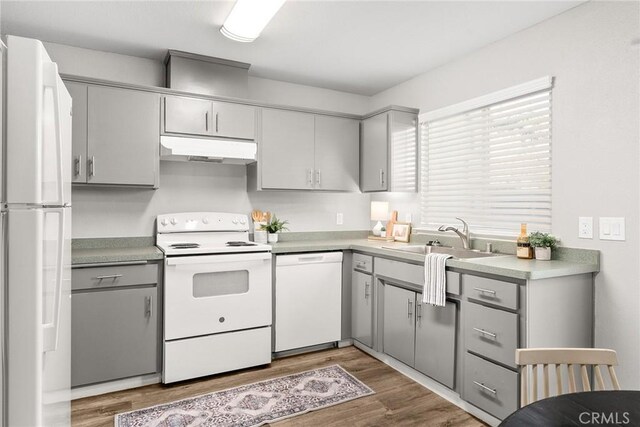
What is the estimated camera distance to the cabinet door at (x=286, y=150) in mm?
3361

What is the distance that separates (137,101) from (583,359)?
10.0 ft

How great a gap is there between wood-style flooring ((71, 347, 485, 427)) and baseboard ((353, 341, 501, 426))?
35mm

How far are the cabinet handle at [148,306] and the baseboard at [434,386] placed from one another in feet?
5.82

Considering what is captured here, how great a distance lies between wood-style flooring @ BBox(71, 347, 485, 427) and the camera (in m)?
2.28

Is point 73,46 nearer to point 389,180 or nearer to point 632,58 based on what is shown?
point 389,180

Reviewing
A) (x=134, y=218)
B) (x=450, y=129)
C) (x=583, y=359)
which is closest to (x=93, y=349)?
(x=134, y=218)

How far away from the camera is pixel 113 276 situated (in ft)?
8.43

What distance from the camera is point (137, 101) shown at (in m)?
2.88

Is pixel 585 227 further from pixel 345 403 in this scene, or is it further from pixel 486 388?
pixel 345 403

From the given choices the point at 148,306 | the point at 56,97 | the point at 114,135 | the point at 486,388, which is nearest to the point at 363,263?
the point at 486,388

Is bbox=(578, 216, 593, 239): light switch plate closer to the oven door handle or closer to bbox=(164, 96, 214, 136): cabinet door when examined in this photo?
the oven door handle

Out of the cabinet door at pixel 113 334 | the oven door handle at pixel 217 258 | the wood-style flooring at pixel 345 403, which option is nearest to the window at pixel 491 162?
the wood-style flooring at pixel 345 403

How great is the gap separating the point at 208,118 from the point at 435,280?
6.99ft

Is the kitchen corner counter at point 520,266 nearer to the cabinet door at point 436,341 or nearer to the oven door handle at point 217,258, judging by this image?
the cabinet door at point 436,341
